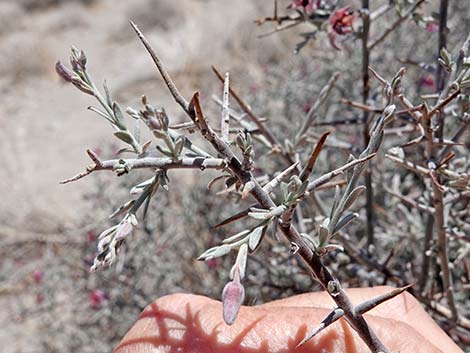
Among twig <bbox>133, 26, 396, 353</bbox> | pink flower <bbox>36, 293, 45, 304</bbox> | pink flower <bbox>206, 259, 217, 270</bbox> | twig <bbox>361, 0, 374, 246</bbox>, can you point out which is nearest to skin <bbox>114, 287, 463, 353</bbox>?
twig <bbox>133, 26, 396, 353</bbox>

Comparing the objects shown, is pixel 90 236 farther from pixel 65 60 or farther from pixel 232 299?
pixel 65 60

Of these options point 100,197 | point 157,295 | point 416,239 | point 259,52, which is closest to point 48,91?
point 259,52

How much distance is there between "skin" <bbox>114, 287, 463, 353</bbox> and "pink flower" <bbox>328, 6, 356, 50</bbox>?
540mm

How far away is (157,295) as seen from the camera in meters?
1.98

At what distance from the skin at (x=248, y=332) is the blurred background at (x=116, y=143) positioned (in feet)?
0.93

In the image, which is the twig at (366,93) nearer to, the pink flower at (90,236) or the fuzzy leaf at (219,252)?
the fuzzy leaf at (219,252)

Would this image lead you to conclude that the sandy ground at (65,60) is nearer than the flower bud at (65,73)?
No

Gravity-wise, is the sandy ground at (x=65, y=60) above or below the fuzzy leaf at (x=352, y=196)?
below

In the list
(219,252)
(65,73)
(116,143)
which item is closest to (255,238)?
(219,252)

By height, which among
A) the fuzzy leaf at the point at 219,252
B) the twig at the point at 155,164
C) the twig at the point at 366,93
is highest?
the twig at the point at 155,164

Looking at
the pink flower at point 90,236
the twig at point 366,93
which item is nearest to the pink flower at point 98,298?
the pink flower at point 90,236

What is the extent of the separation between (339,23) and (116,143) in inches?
107

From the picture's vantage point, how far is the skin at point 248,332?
0.76 metres

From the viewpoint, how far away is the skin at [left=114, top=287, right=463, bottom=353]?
762 mm
